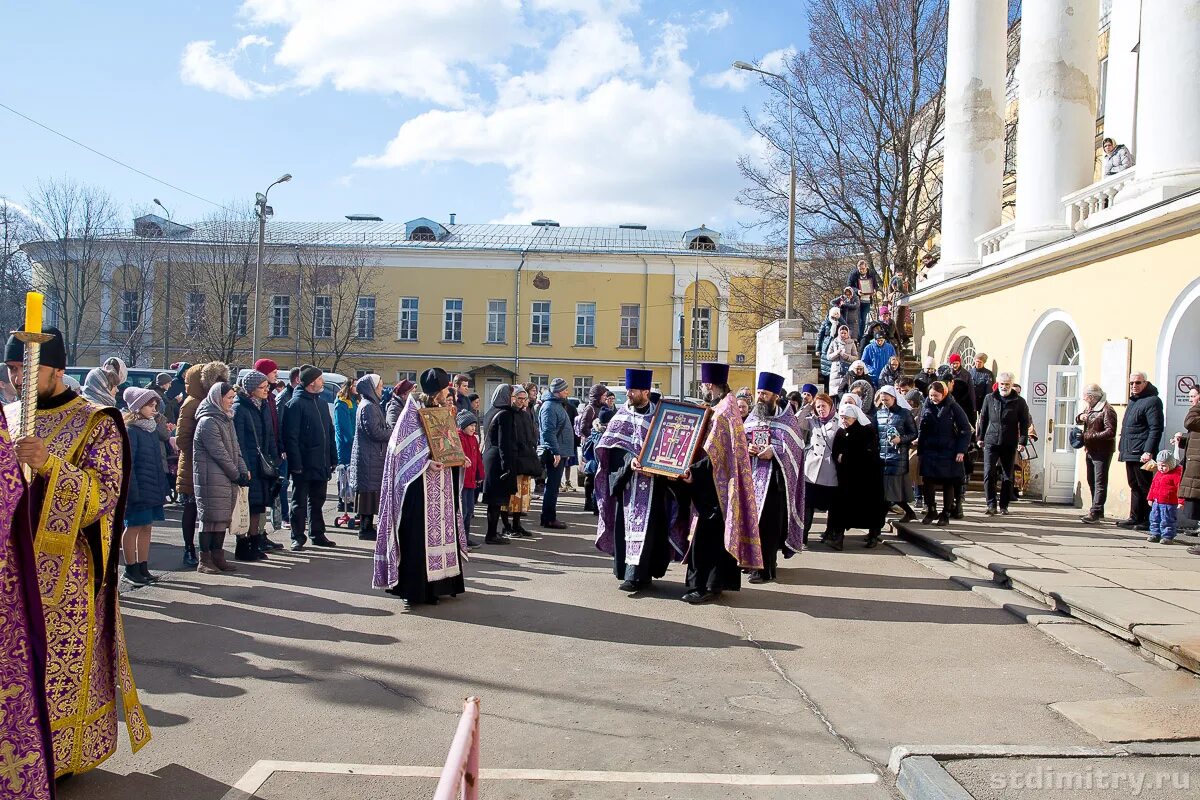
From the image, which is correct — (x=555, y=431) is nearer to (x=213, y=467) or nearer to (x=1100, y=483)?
(x=213, y=467)

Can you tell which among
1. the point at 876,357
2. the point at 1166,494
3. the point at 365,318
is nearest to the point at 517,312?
the point at 365,318

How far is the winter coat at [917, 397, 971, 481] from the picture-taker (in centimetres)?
1211

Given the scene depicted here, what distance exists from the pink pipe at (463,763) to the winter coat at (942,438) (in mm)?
10314

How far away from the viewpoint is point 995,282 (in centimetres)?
1794

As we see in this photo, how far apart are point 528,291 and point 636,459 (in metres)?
39.4

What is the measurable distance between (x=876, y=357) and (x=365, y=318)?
3361 cm

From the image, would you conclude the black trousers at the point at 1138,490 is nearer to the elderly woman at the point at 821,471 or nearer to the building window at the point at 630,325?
the elderly woman at the point at 821,471

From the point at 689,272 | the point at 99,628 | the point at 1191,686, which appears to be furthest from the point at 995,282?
the point at 689,272

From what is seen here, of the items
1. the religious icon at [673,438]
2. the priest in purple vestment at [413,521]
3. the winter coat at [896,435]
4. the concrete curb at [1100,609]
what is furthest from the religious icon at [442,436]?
the winter coat at [896,435]

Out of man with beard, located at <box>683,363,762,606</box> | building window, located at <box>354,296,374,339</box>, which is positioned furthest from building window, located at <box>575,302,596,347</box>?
man with beard, located at <box>683,363,762,606</box>

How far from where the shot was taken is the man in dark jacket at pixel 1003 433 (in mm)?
13102

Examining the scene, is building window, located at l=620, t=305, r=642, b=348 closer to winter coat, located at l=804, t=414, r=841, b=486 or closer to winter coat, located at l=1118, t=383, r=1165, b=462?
winter coat, located at l=804, t=414, r=841, b=486

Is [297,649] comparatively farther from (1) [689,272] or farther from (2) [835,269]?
(1) [689,272]

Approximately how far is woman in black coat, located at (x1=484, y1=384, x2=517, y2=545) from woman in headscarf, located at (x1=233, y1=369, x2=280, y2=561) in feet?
8.22
